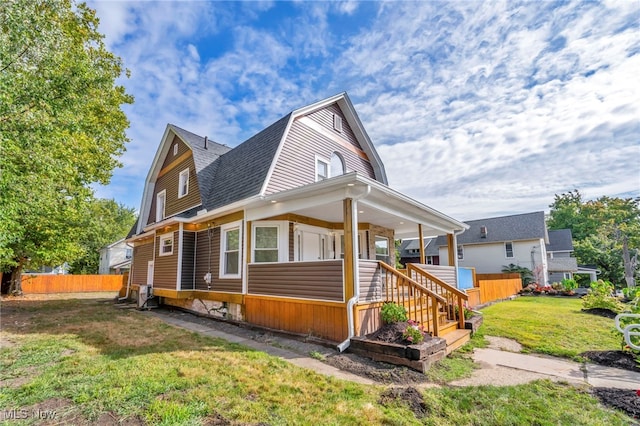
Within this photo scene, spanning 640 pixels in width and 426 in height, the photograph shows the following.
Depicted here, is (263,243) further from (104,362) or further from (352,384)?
(352,384)

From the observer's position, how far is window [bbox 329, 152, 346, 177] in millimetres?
11328

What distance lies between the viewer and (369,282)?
20.4 ft

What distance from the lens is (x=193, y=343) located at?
20.1 feet

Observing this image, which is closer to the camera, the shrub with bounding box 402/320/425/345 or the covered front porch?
the shrub with bounding box 402/320/425/345

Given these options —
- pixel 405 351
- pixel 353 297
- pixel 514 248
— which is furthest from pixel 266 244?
pixel 514 248

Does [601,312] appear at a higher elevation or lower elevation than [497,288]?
lower

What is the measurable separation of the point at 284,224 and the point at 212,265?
10.1ft

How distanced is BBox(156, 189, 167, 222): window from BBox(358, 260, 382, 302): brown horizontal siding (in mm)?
10809

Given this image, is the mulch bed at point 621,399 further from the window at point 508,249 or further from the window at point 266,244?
the window at point 508,249

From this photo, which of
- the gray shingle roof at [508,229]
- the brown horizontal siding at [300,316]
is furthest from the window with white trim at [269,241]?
the gray shingle roof at [508,229]

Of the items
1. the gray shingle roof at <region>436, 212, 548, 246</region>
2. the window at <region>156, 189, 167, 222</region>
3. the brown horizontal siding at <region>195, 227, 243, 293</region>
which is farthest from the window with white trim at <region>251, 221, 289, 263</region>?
the gray shingle roof at <region>436, 212, 548, 246</region>

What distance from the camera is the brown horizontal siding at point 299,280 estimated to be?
6156 millimetres

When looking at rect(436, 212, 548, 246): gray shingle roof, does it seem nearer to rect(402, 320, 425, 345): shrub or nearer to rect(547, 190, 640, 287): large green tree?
rect(547, 190, 640, 287): large green tree

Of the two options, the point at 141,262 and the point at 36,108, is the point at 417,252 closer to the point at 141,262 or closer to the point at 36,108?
the point at 141,262
